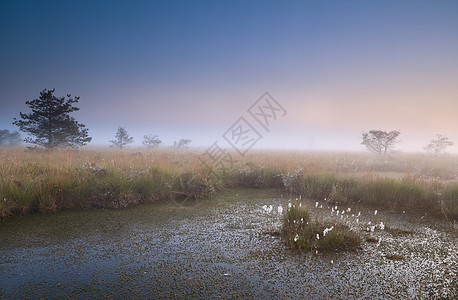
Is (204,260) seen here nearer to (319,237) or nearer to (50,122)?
(319,237)

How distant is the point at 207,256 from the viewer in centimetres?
291

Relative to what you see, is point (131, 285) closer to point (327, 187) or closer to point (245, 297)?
point (245, 297)

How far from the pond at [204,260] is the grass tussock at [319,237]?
0.13 m

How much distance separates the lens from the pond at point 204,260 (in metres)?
2.24

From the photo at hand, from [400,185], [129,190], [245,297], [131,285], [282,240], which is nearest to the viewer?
[245,297]

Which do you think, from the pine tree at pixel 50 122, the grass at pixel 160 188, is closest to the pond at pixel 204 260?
the grass at pixel 160 188

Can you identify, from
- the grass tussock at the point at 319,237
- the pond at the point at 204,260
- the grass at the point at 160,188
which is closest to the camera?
the pond at the point at 204,260

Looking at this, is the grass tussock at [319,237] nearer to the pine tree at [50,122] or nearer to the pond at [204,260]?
the pond at [204,260]

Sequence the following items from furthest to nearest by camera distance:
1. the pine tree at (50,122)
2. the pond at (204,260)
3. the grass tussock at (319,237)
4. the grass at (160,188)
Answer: the pine tree at (50,122), the grass at (160,188), the grass tussock at (319,237), the pond at (204,260)

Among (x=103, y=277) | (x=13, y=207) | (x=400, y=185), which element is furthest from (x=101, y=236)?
(x=400, y=185)

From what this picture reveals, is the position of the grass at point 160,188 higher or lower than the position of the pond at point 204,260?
higher

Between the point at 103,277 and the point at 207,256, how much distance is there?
1097 mm

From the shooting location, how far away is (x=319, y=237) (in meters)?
3.37

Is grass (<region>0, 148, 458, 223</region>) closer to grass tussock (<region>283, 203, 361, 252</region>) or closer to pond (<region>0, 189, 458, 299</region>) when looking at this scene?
pond (<region>0, 189, 458, 299</region>)
